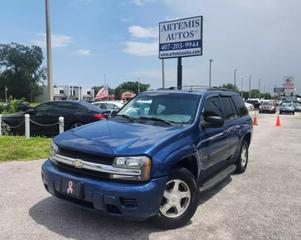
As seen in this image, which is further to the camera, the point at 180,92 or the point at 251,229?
the point at 180,92

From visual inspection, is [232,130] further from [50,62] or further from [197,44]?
[50,62]

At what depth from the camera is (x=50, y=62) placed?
15.8 m

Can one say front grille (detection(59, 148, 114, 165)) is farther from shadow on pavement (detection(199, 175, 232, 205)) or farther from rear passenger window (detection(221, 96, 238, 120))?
rear passenger window (detection(221, 96, 238, 120))

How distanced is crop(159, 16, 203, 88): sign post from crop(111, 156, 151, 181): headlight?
10991 millimetres

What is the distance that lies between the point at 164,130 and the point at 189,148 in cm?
41

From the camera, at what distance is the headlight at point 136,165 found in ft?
13.6

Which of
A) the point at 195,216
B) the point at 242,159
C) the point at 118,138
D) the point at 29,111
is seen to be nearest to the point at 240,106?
the point at 242,159

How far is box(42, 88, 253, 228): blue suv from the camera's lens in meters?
4.14

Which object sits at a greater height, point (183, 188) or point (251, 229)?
point (183, 188)

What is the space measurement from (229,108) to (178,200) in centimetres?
284

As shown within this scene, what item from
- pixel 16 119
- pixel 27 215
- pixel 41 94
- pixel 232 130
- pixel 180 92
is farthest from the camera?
pixel 41 94

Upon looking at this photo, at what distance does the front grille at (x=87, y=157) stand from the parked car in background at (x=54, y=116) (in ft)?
27.8

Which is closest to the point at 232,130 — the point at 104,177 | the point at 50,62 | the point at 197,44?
the point at 104,177

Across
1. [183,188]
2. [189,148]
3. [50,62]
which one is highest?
[50,62]
